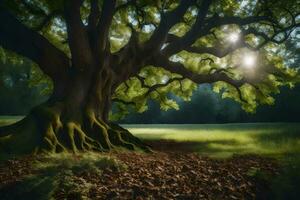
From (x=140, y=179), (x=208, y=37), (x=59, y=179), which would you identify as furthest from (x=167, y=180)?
(x=208, y=37)

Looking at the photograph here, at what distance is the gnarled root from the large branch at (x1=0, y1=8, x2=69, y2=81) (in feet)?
8.54

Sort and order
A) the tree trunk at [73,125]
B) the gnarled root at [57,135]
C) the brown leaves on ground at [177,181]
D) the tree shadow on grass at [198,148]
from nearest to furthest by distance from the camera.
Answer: the brown leaves on ground at [177,181] → the gnarled root at [57,135] → the tree trunk at [73,125] → the tree shadow on grass at [198,148]

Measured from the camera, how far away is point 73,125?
14.8m

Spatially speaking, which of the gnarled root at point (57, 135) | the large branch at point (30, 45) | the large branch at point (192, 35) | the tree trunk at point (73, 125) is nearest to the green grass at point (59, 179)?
the gnarled root at point (57, 135)

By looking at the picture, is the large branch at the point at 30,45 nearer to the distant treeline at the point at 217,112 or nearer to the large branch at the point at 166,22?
the large branch at the point at 166,22

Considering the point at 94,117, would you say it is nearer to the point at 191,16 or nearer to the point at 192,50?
the point at 192,50

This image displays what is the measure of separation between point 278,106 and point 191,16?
28.1 m

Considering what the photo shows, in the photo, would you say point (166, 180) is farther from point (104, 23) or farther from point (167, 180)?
point (104, 23)

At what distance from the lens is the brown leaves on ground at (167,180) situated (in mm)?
8516

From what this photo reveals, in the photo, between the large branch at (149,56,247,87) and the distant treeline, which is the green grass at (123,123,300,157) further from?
the distant treeline

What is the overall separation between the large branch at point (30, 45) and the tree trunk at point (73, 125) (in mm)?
864

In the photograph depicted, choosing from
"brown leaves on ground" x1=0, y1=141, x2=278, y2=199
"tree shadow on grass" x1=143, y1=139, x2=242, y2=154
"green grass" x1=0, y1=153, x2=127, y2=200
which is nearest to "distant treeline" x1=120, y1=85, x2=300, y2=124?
"tree shadow on grass" x1=143, y1=139, x2=242, y2=154

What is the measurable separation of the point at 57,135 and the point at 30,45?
4496 mm

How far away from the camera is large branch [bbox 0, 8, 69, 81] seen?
15.0 meters
